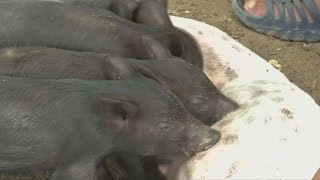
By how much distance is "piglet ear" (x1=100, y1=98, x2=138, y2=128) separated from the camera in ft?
6.72

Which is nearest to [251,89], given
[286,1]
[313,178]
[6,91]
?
[313,178]

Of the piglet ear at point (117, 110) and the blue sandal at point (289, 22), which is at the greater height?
the piglet ear at point (117, 110)

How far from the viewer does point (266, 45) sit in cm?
361

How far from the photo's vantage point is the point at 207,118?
2441 millimetres

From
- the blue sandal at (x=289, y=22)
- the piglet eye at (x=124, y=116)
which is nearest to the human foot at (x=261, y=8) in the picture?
the blue sandal at (x=289, y=22)

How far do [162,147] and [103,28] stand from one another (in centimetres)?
73

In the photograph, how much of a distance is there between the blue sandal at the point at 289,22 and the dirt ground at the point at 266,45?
0.13ft

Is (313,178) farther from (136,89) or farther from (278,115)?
(136,89)

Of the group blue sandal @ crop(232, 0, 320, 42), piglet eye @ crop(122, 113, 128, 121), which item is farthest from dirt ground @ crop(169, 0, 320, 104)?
piglet eye @ crop(122, 113, 128, 121)

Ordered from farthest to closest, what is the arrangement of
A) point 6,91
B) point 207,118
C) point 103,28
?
point 103,28
point 207,118
point 6,91

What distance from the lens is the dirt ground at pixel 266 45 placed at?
336 cm

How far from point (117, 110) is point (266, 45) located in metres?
1.72

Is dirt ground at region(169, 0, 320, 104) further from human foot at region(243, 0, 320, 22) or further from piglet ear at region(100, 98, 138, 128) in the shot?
piglet ear at region(100, 98, 138, 128)

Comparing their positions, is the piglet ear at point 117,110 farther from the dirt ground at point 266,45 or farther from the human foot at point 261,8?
the human foot at point 261,8
